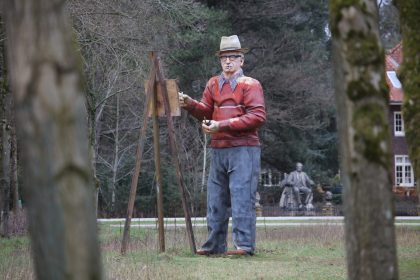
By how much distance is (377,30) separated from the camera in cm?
464

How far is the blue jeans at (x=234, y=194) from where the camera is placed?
36.6 feet

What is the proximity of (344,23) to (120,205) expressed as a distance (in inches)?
1277

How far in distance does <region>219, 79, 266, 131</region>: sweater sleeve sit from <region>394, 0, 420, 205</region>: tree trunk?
338 cm

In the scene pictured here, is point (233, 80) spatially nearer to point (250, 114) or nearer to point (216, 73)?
point (250, 114)

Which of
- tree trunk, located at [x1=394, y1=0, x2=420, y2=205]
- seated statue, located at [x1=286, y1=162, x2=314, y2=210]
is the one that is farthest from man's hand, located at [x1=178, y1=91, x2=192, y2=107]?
A: seated statue, located at [x1=286, y1=162, x2=314, y2=210]

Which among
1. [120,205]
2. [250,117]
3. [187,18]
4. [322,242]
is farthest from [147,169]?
[250,117]

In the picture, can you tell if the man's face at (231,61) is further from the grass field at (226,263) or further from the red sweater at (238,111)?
the grass field at (226,263)

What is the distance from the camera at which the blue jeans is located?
11164 millimetres

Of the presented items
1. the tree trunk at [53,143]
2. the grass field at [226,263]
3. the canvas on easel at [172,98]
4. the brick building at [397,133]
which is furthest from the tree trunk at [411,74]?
the brick building at [397,133]

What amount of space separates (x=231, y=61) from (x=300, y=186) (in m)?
27.0

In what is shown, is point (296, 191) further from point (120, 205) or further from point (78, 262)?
point (78, 262)

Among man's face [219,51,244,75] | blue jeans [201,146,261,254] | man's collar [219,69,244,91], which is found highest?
man's face [219,51,244,75]

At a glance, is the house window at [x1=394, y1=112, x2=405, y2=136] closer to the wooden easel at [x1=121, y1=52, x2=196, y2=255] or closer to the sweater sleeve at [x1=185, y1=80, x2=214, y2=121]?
the sweater sleeve at [x1=185, y1=80, x2=214, y2=121]

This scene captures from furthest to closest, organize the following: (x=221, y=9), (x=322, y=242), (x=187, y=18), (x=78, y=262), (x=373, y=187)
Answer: (x=221, y=9) → (x=187, y=18) → (x=322, y=242) → (x=373, y=187) → (x=78, y=262)
